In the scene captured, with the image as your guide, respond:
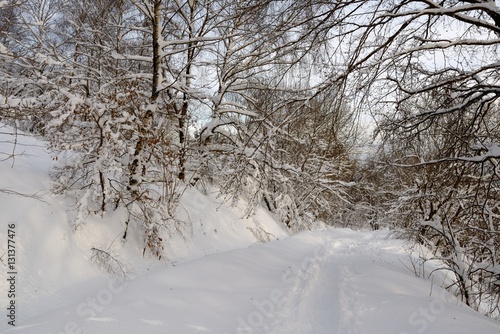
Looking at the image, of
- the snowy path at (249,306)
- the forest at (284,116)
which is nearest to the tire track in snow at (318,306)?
the snowy path at (249,306)

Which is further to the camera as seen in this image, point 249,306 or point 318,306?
point 318,306

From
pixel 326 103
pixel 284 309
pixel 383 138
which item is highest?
pixel 326 103

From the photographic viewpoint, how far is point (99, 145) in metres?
5.18

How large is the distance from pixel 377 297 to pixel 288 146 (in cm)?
1157

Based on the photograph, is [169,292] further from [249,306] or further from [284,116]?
[284,116]

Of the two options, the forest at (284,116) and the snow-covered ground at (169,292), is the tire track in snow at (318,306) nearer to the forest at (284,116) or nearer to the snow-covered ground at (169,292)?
the snow-covered ground at (169,292)

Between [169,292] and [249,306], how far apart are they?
3.79 ft

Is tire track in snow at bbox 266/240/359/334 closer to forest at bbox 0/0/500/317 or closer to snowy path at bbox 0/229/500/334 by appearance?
snowy path at bbox 0/229/500/334

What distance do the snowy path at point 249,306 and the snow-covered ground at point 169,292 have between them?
14 millimetres

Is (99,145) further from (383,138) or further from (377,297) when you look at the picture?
(377,297)

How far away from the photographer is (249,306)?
436 cm

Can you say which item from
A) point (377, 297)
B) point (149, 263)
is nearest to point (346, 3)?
point (377, 297)

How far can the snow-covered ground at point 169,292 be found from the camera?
338 centimetres

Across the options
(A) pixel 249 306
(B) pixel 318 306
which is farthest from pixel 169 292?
(B) pixel 318 306
